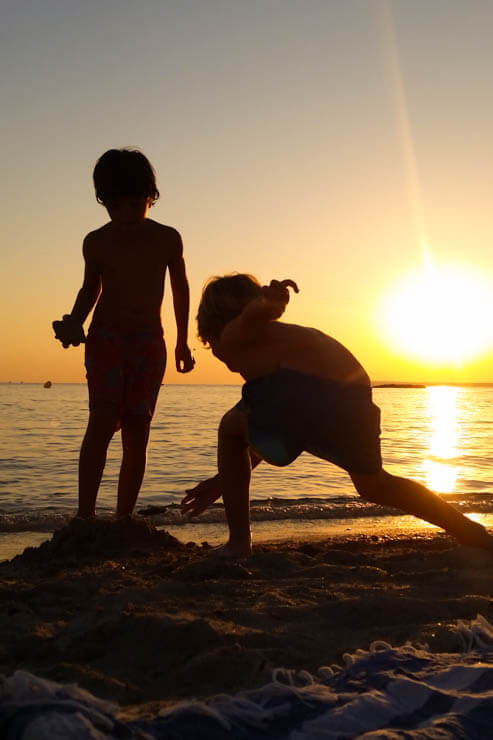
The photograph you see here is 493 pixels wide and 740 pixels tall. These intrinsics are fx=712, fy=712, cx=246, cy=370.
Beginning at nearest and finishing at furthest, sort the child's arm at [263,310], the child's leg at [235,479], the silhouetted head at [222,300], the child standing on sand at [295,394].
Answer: the child's arm at [263,310], the child standing on sand at [295,394], the silhouetted head at [222,300], the child's leg at [235,479]

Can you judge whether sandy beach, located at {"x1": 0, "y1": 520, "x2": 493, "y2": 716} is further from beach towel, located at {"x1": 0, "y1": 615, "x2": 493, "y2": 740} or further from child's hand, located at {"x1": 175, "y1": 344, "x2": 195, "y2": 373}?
child's hand, located at {"x1": 175, "y1": 344, "x2": 195, "y2": 373}

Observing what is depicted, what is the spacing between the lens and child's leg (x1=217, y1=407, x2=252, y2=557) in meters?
3.44

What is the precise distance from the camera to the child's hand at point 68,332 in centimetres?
391

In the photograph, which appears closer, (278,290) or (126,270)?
(278,290)

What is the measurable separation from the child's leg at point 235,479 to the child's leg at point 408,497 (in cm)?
54

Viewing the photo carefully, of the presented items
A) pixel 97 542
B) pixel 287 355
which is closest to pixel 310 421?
pixel 287 355

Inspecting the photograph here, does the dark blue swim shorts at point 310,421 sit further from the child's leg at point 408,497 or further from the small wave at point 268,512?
the small wave at point 268,512

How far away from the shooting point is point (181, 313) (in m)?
4.41

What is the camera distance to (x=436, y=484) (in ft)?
24.9

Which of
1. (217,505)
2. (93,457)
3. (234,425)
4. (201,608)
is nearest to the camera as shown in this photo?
(201,608)

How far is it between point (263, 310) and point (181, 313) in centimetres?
151

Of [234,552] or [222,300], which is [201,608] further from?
[222,300]

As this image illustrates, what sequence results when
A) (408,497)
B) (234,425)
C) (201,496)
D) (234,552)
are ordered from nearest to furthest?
(408,497) → (234,425) → (234,552) → (201,496)

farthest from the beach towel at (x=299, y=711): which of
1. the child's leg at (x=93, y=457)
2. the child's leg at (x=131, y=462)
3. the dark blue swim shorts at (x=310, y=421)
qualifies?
the child's leg at (x=131, y=462)
